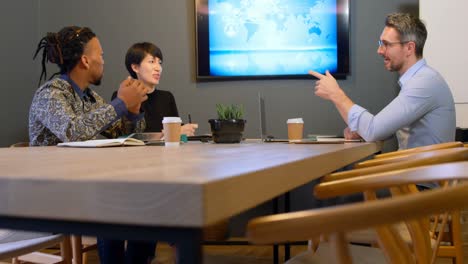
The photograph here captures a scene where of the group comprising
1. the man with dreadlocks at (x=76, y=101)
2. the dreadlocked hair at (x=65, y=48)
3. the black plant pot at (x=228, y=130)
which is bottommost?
the black plant pot at (x=228, y=130)

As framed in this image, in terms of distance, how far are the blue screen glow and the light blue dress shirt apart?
1211 mm

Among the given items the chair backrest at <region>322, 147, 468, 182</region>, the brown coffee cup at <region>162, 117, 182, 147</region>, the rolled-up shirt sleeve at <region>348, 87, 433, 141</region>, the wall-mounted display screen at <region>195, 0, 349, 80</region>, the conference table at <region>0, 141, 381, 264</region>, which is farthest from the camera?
the wall-mounted display screen at <region>195, 0, 349, 80</region>

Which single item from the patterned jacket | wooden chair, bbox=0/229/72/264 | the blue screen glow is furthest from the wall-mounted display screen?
wooden chair, bbox=0/229/72/264

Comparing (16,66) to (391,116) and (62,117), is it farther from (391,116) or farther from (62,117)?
(391,116)

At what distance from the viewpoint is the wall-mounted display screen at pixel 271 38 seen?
12.1 feet

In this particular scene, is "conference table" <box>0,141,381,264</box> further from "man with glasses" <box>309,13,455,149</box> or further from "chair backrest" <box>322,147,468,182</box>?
"man with glasses" <box>309,13,455,149</box>

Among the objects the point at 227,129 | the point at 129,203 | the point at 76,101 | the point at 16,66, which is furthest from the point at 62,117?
the point at 16,66

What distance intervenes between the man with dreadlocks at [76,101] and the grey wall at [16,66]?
1489mm

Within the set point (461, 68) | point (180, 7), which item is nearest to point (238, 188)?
point (461, 68)

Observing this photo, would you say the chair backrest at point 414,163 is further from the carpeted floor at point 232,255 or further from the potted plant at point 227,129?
the carpeted floor at point 232,255

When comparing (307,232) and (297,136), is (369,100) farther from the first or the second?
(307,232)

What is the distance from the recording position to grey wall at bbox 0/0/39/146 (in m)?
3.80

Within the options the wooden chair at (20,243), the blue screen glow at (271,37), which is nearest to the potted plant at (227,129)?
the wooden chair at (20,243)

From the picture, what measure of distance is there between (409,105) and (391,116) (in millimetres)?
120
